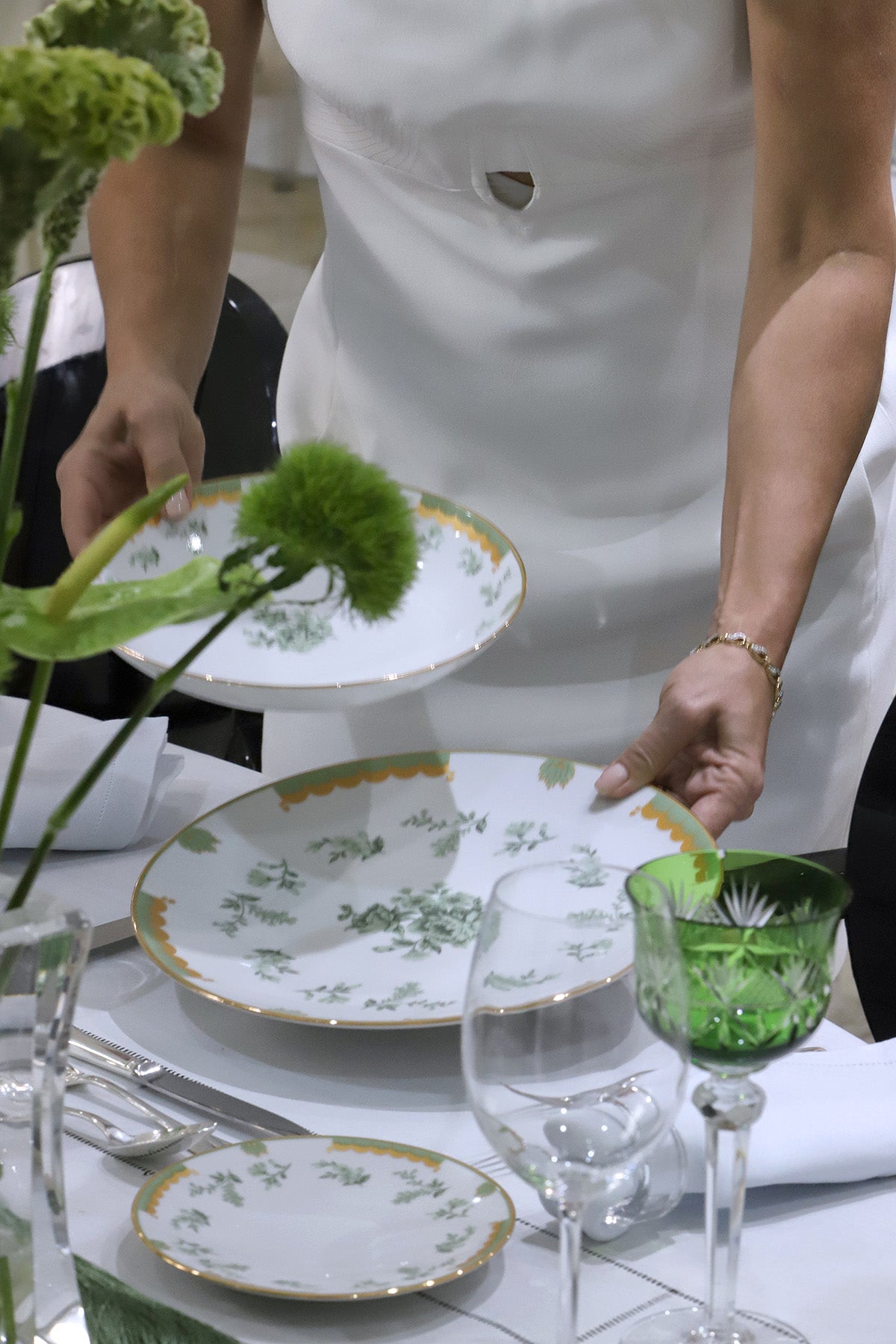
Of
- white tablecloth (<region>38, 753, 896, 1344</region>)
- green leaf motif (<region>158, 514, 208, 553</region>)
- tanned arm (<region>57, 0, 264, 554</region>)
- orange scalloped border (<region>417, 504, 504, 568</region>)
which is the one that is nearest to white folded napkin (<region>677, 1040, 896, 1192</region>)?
white tablecloth (<region>38, 753, 896, 1344</region>)

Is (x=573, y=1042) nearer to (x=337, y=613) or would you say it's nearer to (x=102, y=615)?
(x=102, y=615)

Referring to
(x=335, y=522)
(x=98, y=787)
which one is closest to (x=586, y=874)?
(x=335, y=522)

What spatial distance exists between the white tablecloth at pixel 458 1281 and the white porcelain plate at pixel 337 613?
1.00 feet

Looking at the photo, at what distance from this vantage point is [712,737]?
1.03 m

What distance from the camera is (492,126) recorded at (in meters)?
1.18

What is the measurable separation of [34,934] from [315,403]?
3.47 ft

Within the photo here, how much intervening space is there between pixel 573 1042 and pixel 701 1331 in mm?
146

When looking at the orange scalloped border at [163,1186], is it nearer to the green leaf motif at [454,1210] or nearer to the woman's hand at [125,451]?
the green leaf motif at [454,1210]

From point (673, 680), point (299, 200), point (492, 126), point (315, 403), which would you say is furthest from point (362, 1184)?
point (299, 200)

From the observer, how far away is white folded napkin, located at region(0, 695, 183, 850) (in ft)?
3.23

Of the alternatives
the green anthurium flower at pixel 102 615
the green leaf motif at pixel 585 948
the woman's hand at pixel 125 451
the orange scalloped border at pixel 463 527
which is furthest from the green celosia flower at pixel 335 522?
the woman's hand at pixel 125 451

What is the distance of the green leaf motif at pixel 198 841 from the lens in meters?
0.92

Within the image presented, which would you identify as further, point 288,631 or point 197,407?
point 197,407

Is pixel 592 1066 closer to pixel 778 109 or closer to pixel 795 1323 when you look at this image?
pixel 795 1323
